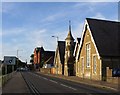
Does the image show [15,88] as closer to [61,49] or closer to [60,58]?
[60,58]

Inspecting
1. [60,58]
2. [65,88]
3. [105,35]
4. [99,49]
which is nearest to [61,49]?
[60,58]

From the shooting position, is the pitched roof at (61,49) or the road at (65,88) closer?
the road at (65,88)

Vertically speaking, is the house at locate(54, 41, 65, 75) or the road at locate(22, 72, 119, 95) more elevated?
the house at locate(54, 41, 65, 75)

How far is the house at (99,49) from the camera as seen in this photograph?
41.3 m

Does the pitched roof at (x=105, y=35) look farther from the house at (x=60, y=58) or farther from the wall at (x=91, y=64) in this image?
the house at (x=60, y=58)

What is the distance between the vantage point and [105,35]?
149 ft

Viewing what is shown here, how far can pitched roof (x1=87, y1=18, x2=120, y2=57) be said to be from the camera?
42.3m

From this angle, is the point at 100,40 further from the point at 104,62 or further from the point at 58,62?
the point at 58,62

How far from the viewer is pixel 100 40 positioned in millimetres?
43812

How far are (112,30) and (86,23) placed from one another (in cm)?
442

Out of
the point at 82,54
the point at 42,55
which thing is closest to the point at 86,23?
the point at 82,54

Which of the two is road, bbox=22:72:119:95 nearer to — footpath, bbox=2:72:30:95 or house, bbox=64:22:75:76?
footpath, bbox=2:72:30:95

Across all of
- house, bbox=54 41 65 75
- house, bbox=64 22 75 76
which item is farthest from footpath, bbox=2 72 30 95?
house, bbox=54 41 65 75

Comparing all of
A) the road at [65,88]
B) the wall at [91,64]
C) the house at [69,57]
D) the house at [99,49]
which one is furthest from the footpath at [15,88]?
the house at [69,57]
